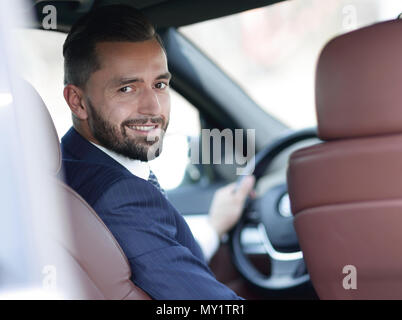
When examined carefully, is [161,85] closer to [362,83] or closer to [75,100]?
[75,100]

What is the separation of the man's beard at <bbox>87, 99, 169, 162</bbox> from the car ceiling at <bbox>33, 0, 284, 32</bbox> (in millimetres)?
274

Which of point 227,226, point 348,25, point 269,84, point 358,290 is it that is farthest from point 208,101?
point 269,84

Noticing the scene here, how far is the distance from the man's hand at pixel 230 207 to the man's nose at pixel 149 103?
4.07 ft

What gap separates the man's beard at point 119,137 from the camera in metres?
1.75

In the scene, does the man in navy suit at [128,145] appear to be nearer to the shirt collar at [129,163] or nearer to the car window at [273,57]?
the shirt collar at [129,163]

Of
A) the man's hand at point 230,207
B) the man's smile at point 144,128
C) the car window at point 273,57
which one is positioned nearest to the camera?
the man's smile at point 144,128

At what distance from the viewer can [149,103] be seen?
1.77 metres

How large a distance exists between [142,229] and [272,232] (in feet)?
4.14

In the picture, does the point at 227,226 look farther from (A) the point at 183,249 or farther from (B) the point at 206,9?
(A) the point at 183,249

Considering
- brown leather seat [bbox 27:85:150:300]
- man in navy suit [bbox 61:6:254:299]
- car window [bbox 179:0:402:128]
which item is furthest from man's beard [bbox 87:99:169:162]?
car window [bbox 179:0:402:128]

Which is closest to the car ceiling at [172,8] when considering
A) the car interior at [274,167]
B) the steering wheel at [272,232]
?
the car interior at [274,167]

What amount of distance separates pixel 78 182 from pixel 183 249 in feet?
0.94

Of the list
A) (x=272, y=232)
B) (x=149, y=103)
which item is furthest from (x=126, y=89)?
(x=272, y=232)

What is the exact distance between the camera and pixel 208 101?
3031 mm
